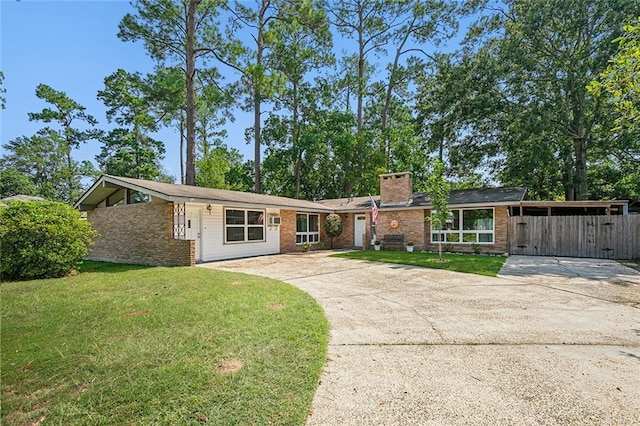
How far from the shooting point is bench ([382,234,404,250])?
1619 centimetres

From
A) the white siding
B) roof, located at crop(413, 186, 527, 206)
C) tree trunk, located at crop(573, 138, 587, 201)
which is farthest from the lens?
tree trunk, located at crop(573, 138, 587, 201)

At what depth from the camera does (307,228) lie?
17.2 m

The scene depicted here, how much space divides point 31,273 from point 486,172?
25.7m

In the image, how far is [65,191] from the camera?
116 ft

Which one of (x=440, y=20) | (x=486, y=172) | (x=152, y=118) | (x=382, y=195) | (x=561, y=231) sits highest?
(x=440, y=20)

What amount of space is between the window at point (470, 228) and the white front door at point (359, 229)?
422 centimetres

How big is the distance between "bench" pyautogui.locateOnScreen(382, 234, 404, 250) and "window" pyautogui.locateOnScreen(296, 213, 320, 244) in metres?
3.91

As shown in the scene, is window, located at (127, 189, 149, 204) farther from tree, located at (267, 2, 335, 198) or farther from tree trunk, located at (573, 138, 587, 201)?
tree trunk, located at (573, 138, 587, 201)

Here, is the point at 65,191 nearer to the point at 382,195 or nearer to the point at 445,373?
the point at 382,195

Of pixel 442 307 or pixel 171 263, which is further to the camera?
pixel 171 263

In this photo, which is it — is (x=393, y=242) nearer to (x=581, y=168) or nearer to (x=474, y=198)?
(x=474, y=198)

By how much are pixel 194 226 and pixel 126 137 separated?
82.7 feet

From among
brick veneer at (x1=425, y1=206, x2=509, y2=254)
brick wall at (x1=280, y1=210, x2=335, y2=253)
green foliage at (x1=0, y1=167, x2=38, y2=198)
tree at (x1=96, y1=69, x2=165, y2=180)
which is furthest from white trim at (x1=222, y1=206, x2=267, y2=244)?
green foliage at (x1=0, y1=167, x2=38, y2=198)

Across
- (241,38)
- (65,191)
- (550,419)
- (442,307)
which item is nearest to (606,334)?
(442,307)
